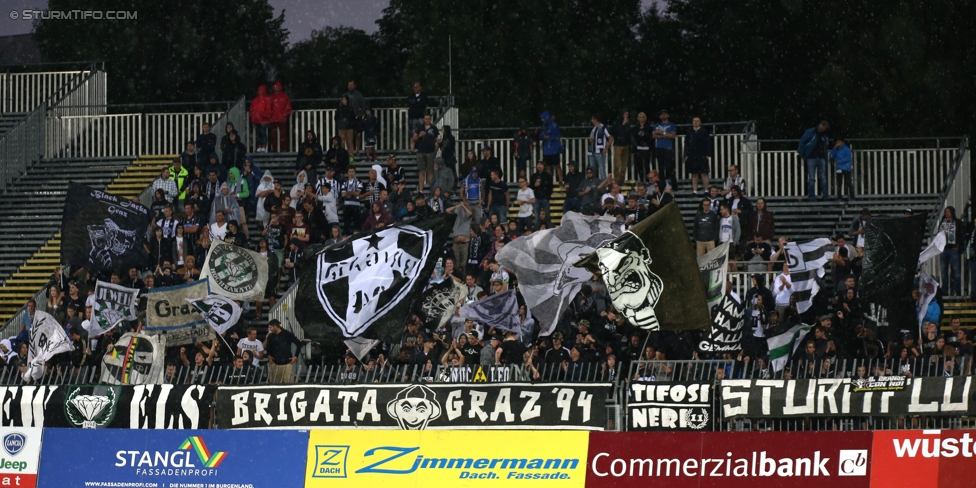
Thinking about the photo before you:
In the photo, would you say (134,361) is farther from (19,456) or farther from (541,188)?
(541,188)

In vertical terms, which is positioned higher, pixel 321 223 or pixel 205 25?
pixel 205 25

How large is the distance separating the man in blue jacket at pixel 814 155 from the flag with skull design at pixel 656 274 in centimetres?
1055

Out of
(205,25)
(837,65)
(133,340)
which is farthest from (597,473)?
(205,25)

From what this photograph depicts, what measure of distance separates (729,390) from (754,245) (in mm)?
8295

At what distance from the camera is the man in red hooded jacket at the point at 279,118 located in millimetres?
35125

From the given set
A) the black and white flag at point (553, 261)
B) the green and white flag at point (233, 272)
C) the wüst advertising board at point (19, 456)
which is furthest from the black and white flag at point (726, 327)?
the wüst advertising board at point (19, 456)

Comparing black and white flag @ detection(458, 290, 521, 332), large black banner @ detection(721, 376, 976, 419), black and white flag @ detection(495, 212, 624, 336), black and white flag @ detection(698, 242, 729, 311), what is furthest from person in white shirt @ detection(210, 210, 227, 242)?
large black banner @ detection(721, 376, 976, 419)

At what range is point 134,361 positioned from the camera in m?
24.9

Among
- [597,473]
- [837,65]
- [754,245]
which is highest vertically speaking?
[837,65]

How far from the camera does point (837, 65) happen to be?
46.3m

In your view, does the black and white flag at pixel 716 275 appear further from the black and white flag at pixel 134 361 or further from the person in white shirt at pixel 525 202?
the black and white flag at pixel 134 361

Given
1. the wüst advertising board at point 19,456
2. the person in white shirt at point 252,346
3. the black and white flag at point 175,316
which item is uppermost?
the black and white flag at point 175,316

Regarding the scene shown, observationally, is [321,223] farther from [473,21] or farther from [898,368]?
[473,21]

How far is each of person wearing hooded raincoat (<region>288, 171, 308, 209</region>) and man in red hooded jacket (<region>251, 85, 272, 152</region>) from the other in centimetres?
396
